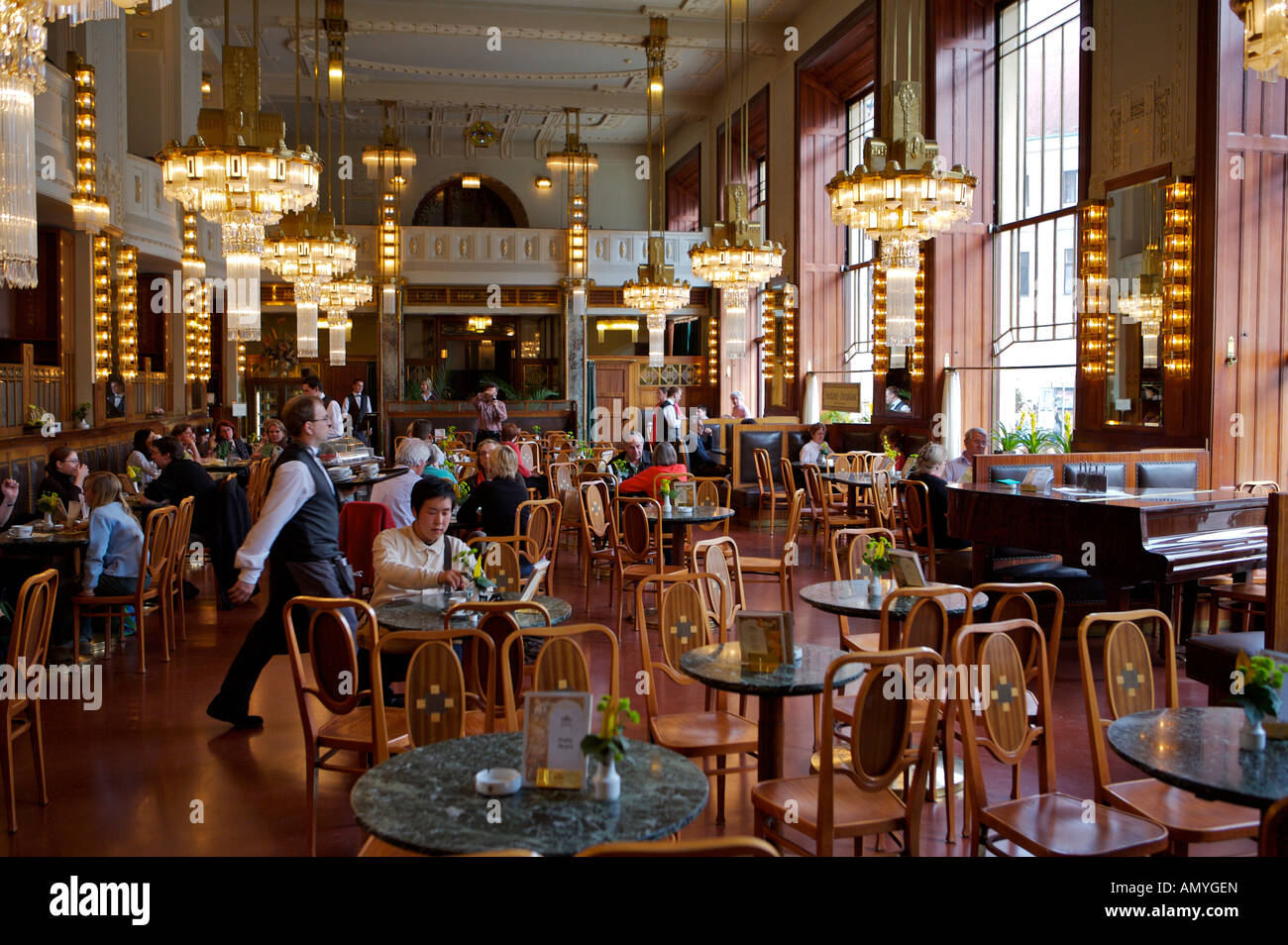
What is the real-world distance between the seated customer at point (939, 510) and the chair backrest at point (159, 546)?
5295 mm

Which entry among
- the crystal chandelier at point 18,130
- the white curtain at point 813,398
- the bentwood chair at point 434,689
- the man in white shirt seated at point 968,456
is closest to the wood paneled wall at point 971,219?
the man in white shirt seated at point 968,456

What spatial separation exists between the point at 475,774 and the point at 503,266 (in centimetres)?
1802

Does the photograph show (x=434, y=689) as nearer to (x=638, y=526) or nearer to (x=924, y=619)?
(x=924, y=619)

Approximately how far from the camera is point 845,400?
15750 millimetres

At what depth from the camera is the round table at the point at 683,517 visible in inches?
288

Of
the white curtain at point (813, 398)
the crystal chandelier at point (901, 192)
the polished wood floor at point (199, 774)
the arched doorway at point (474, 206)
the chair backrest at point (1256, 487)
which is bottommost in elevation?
the polished wood floor at point (199, 774)

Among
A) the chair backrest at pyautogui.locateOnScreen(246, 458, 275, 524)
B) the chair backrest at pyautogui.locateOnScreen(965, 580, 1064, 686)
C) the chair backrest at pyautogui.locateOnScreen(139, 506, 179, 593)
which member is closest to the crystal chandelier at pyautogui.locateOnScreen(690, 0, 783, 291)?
the chair backrest at pyautogui.locateOnScreen(246, 458, 275, 524)

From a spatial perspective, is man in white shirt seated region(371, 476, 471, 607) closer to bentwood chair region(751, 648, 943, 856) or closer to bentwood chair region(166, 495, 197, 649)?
bentwood chair region(751, 648, 943, 856)

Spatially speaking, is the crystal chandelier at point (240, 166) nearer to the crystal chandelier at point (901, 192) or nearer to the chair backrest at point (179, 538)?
the chair backrest at point (179, 538)

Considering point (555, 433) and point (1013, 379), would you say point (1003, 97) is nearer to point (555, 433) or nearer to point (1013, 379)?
point (1013, 379)

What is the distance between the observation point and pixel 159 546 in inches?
261

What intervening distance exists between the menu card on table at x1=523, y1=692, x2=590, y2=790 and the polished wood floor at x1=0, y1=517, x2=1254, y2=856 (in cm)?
153

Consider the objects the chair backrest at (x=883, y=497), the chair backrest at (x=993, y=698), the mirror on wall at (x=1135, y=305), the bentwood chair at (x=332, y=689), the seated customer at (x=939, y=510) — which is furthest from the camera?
the mirror on wall at (x=1135, y=305)

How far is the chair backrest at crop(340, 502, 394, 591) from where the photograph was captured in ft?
20.1
